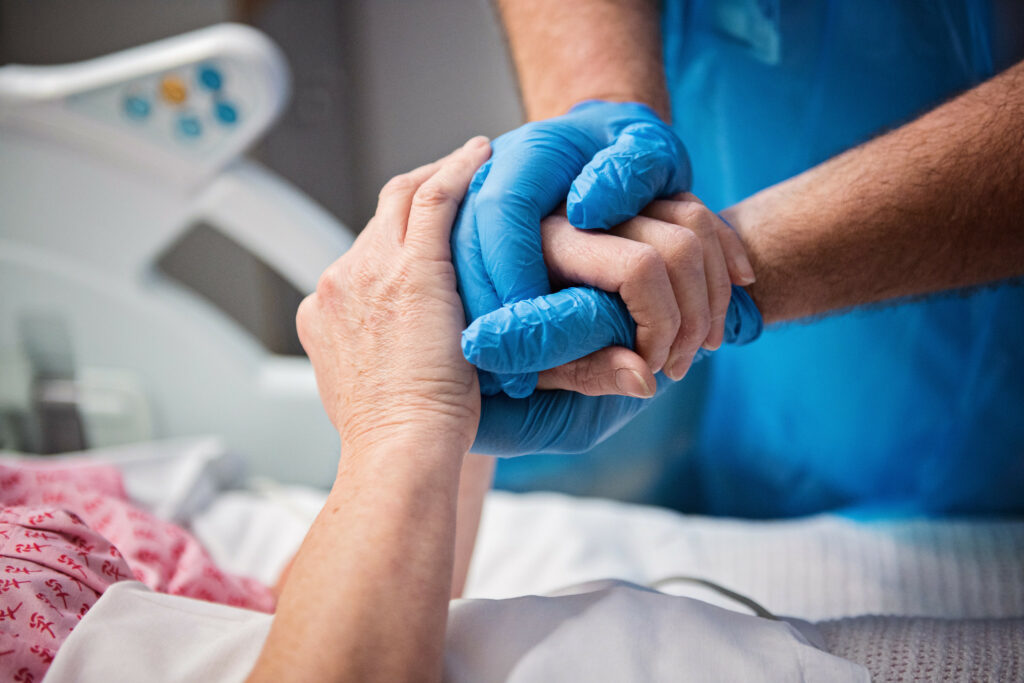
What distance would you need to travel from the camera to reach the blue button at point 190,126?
1124 millimetres

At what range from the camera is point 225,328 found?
52.1 inches

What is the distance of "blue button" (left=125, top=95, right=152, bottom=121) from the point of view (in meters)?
1.13

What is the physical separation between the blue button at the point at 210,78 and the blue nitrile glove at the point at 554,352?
741 mm

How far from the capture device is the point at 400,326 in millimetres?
674

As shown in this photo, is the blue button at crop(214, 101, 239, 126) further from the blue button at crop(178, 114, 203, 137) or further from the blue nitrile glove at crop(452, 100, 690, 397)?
the blue nitrile glove at crop(452, 100, 690, 397)

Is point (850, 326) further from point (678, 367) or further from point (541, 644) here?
point (541, 644)

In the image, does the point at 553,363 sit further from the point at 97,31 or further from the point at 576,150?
the point at 97,31

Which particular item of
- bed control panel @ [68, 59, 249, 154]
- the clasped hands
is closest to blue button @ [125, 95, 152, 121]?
bed control panel @ [68, 59, 249, 154]

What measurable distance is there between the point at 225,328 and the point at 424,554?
0.89 metres

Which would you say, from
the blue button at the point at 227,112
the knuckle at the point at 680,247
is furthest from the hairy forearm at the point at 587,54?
the blue button at the point at 227,112

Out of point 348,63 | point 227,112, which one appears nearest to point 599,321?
point 227,112

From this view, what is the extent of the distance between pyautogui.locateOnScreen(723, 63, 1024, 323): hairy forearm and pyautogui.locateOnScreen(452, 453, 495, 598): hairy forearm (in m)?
0.41

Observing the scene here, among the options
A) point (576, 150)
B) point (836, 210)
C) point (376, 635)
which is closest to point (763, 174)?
point (836, 210)

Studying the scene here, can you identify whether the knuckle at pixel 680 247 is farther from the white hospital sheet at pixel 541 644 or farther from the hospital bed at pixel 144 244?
the hospital bed at pixel 144 244
